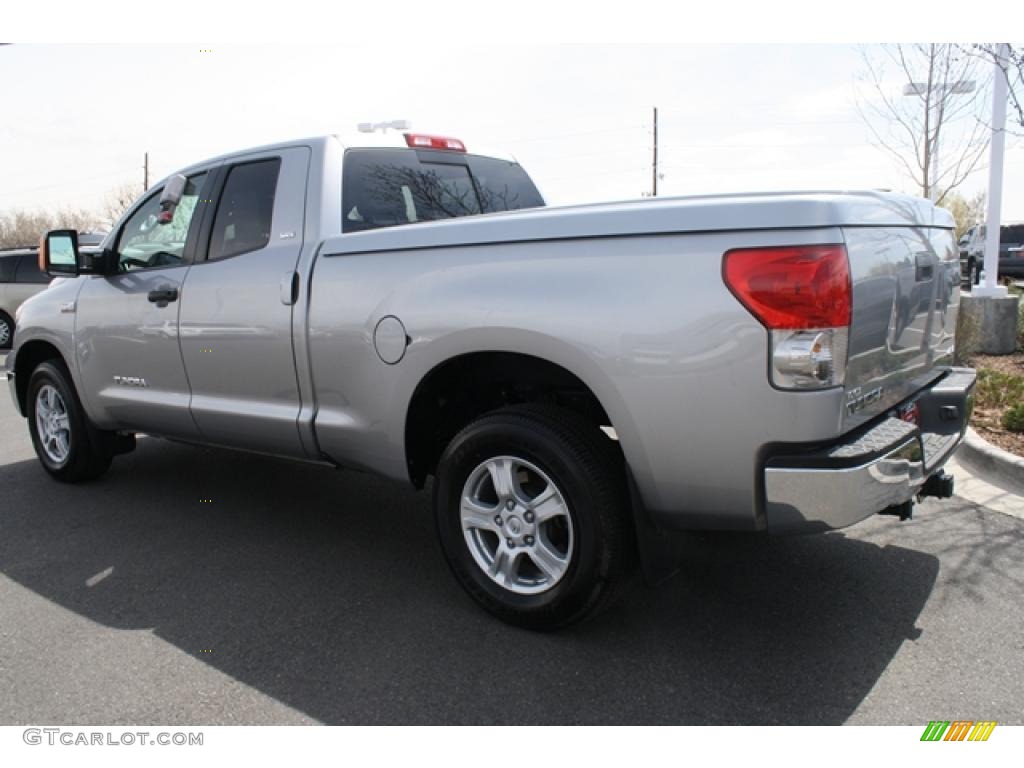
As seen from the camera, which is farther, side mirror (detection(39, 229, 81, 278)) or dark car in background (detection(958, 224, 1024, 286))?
dark car in background (detection(958, 224, 1024, 286))

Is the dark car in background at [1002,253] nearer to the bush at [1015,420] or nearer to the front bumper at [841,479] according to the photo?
the bush at [1015,420]

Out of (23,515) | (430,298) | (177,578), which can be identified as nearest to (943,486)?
(430,298)

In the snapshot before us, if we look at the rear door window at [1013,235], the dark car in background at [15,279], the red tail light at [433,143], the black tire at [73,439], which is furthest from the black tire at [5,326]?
the rear door window at [1013,235]

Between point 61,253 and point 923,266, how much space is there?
448cm

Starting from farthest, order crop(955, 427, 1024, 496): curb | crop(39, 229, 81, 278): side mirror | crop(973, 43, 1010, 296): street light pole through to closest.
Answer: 1. crop(973, 43, 1010, 296): street light pole
2. crop(39, 229, 81, 278): side mirror
3. crop(955, 427, 1024, 496): curb

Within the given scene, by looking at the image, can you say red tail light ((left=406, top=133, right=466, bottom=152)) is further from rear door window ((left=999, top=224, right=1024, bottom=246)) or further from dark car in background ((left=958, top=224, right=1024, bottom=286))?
rear door window ((left=999, top=224, right=1024, bottom=246))

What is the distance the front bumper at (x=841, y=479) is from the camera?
251 cm

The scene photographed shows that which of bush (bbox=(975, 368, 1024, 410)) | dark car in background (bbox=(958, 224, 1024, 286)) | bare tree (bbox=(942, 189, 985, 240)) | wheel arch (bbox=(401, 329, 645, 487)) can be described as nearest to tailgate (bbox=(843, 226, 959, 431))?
wheel arch (bbox=(401, 329, 645, 487))

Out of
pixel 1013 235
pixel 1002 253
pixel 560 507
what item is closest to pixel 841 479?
pixel 560 507

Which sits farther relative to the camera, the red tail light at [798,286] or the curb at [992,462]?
the curb at [992,462]

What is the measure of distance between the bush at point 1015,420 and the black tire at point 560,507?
367cm

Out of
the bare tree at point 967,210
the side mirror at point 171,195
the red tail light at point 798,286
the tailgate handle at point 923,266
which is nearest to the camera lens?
the red tail light at point 798,286

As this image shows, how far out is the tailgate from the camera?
8.48 feet

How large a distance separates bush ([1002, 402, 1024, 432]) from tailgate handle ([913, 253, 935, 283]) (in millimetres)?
2810
